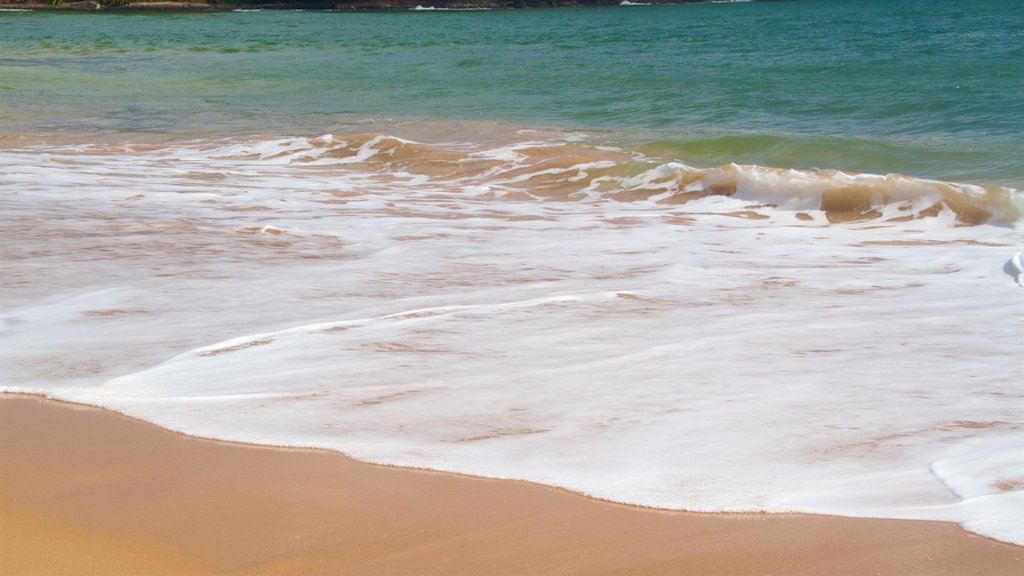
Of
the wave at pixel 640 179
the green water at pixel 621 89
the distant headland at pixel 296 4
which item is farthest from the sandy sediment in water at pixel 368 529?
the distant headland at pixel 296 4

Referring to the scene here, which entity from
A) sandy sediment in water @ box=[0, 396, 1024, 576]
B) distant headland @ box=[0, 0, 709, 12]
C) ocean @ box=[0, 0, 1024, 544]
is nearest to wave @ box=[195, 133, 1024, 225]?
ocean @ box=[0, 0, 1024, 544]

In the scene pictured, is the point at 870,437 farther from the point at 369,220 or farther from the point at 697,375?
the point at 369,220

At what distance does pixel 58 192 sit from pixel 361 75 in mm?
17311

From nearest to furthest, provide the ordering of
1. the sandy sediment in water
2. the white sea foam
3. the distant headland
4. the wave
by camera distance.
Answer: the sandy sediment in water
the white sea foam
the wave
the distant headland

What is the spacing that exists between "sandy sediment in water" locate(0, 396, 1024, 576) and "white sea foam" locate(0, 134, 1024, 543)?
0.12 metres

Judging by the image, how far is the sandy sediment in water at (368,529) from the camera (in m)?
2.15

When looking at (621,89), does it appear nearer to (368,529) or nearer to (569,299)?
(569,299)

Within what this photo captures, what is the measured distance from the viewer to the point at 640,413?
313 centimetres

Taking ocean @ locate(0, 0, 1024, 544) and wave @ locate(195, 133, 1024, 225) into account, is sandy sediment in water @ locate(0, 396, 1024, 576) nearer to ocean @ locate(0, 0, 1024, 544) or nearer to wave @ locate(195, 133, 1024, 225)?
ocean @ locate(0, 0, 1024, 544)

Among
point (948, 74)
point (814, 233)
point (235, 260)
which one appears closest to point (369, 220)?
point (235, 260)

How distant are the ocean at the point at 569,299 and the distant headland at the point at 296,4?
59.2 meters

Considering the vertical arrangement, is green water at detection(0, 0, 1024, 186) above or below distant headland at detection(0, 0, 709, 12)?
below

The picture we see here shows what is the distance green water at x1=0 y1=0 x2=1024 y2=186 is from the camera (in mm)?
12586

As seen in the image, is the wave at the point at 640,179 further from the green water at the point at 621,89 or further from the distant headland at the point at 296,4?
the distant headland at the point at 296,4
